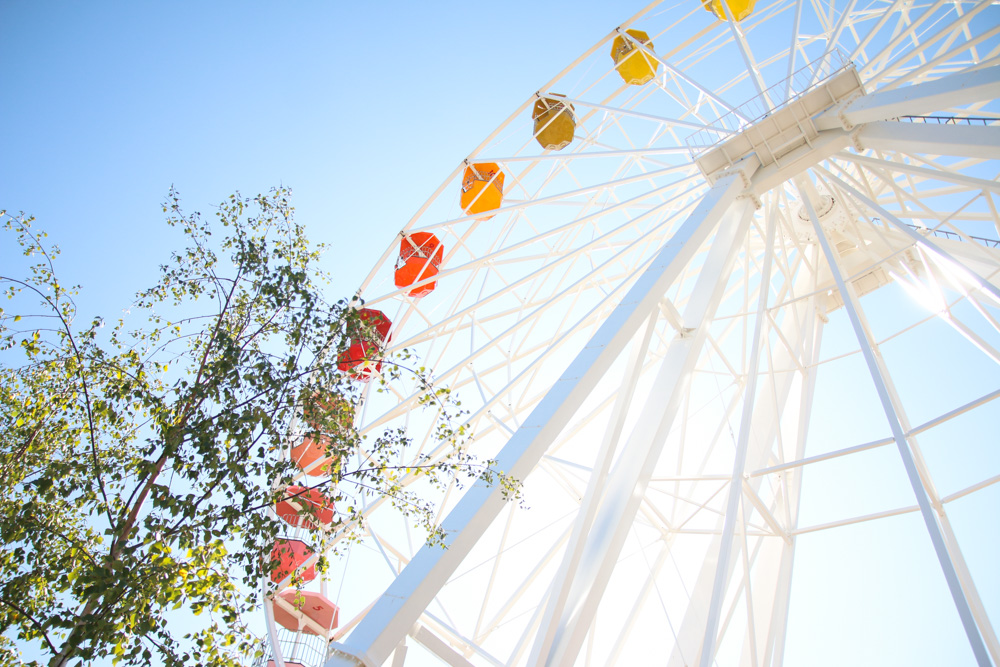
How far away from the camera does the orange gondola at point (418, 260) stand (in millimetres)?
13656

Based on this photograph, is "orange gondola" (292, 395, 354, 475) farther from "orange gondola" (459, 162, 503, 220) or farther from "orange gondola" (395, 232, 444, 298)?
"orange gondola" (459, 162, 503, 220)

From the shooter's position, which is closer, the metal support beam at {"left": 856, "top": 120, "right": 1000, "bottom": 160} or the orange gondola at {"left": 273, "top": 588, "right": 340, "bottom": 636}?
the metal support beam at {"left": 856, "top": 120, "right": 1000, "bottom": 160}

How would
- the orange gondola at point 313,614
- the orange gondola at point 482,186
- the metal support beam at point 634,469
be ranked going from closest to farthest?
the metal support beam at point 634,469 → the orange gondola at point 313,614 → the orange gondola at point 482,186

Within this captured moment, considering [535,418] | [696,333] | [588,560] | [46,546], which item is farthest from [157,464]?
[696,333]

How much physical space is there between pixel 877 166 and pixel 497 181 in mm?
7279

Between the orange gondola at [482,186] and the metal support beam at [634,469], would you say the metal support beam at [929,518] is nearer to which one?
the metal support beam at [634,469]

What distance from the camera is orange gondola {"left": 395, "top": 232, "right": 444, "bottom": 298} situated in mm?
13656

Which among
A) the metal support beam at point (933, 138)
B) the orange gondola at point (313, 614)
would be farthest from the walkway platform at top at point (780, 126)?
the orange gondola at point (313, 614)

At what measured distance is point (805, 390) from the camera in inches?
432

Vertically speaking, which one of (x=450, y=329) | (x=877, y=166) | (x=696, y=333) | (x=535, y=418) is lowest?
(x=535, y=418)

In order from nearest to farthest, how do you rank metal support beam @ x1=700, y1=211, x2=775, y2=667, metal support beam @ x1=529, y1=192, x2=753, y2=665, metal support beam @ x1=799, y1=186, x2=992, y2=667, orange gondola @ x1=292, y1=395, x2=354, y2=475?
1. metal support beam @ x1=799, y1=186, x2=992, y2=667
2. orange gondola @ x1=292, y1=395, x2=354, y2=475
3. metal support beam @ x1=529, y1=192, x2=753, y2=665
4. metal support beam @ x1=700, y1=211, x2=775, y2=667

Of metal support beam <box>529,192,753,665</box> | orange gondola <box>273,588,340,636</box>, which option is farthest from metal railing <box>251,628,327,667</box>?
metal support beam <box>529,192,753,665</box>

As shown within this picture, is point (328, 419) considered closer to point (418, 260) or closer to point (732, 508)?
point (732, 508)

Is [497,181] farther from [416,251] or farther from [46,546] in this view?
[46,546]
